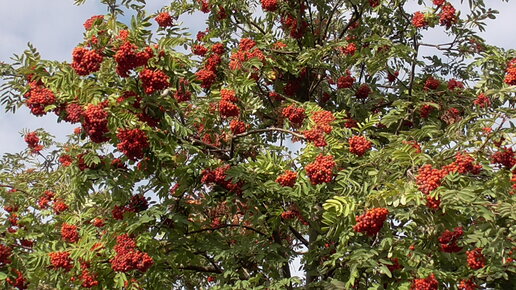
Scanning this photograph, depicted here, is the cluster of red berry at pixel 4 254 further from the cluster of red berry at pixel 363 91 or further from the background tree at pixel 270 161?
the cluster of red berry at pixel 363 91

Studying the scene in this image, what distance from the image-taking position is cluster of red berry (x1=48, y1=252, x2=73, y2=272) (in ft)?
20.1

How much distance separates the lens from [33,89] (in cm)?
567

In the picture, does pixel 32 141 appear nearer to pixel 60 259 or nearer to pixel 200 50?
pixel 200 50

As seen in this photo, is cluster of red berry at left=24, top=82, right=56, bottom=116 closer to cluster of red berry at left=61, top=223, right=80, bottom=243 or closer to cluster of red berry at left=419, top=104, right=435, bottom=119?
cluster of red berry at left=61, top=223, right=80, bottom=243

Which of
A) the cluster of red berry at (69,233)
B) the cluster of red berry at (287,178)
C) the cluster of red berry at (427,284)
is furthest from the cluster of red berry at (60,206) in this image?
the cluster of red berry at (427,284)

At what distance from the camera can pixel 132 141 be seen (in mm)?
5484

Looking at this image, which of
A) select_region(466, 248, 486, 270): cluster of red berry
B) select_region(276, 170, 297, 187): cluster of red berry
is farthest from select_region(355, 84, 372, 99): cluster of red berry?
select_region(466, 248, 486, 270): cluster of red berry

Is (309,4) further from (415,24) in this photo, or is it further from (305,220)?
(305,220)

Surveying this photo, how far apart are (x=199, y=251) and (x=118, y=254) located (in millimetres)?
1668

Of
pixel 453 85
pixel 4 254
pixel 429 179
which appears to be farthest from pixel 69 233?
pixel 453 85

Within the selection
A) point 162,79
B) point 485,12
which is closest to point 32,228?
point 162,79

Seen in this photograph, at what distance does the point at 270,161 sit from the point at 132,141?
161 centimetres

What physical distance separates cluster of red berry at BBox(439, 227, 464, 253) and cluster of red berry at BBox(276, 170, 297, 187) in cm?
158

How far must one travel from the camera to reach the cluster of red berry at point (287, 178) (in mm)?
5930
